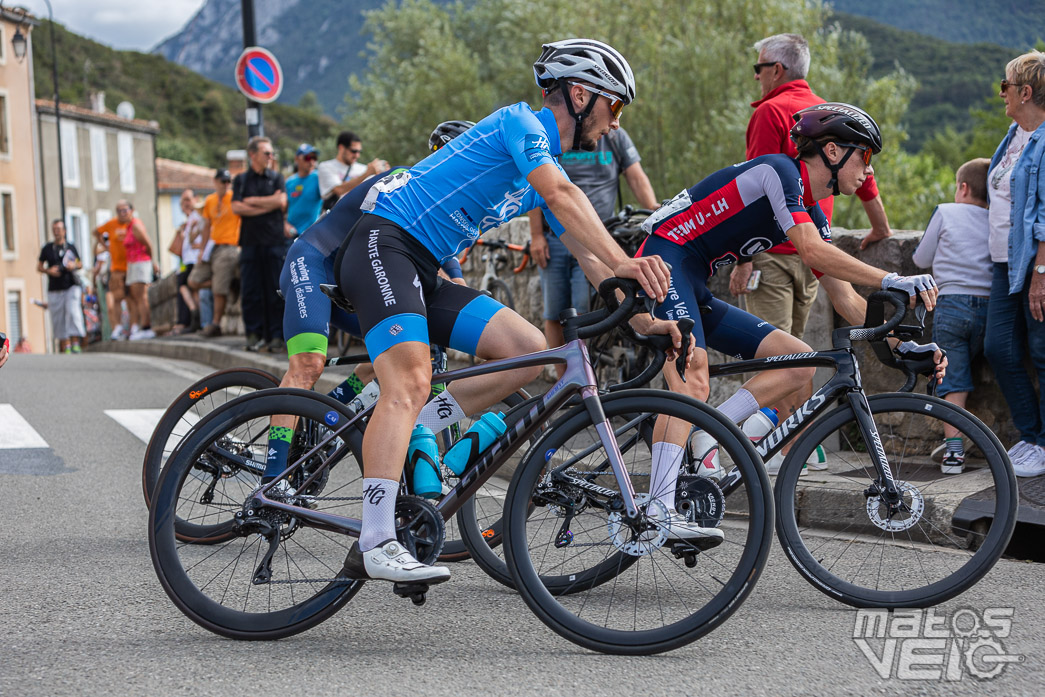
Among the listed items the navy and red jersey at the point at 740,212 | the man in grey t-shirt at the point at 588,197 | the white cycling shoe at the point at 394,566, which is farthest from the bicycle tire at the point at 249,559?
the man in grey t-shirt at the point at 588,197

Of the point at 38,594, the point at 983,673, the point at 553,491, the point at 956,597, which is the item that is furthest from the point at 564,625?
the point at 38,594

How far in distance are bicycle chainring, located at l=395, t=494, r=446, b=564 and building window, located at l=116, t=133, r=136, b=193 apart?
64403 mm

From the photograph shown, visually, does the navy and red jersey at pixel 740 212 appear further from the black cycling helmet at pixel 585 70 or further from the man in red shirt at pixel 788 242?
the man in red shirt at pixel 788 242

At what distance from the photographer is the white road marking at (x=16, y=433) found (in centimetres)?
776

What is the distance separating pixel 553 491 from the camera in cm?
402

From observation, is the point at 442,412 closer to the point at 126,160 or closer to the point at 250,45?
the point at 250,45

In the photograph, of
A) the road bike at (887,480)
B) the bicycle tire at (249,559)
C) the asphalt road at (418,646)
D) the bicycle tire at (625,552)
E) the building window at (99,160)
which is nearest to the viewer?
the asphalt road at (418,646)

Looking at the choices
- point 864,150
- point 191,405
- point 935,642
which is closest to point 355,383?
point 191,405

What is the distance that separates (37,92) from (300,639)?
245 ft

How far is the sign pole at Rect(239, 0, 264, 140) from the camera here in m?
13.9

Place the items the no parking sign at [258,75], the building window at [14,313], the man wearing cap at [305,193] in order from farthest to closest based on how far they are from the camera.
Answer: the building window at [14,313]
the no parking sign at [258,75]
the man wearing cap at [305,193]

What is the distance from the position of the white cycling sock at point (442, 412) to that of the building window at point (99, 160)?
61162 millimetres

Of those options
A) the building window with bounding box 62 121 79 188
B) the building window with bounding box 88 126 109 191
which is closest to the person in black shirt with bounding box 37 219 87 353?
the building window with bounding box 62 121 79 188

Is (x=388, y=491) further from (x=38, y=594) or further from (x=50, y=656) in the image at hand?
(x=38, y=594)
